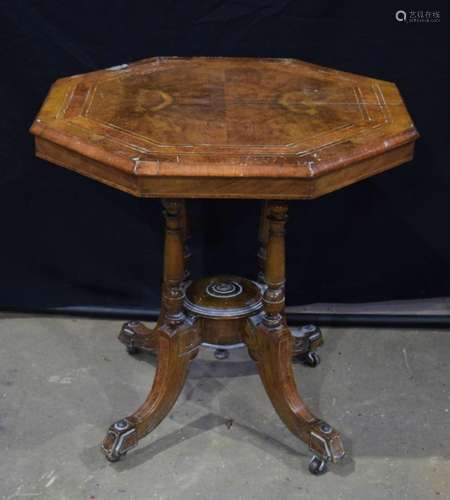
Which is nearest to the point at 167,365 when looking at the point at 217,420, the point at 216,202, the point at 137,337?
the point at 217,420

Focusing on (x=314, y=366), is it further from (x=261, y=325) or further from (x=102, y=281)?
(x=102, y=281)

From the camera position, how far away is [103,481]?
205 cm

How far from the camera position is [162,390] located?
83.7 inches

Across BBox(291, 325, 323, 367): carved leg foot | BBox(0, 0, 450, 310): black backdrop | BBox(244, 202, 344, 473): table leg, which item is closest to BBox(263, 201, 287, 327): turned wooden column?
BBox(244, 202, 344, 473): table leg

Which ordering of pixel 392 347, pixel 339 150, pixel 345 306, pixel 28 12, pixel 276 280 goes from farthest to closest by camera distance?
pixel 345 306, pixel 392 347, pixel 28 12, pixel 276 280, pixel 339 150

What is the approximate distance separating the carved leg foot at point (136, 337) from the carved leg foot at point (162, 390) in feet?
1.01

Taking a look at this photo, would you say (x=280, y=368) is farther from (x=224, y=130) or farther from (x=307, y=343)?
(x=224, y=130)

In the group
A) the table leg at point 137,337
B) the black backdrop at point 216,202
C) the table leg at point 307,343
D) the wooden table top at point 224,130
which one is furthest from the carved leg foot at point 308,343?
the wooden table top at point 224,130

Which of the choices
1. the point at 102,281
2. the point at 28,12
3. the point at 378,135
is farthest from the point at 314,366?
the point at 28,12

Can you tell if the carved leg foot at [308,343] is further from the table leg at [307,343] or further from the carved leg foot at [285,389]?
the carved leg foot at [285,389]

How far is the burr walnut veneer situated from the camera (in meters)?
1.64

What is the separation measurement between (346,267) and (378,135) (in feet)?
3.16

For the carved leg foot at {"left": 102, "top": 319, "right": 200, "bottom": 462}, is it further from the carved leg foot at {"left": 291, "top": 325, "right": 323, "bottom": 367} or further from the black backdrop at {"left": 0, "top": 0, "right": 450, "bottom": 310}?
the black backdrop at {"left": 0, "top": 0, "right": 450, "bottom": 310}

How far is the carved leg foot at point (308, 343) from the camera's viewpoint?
96.1 inches
